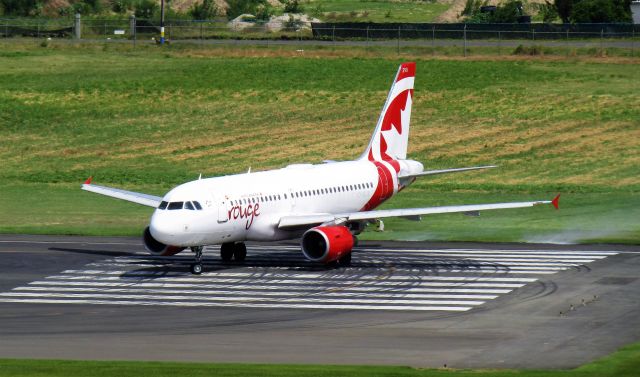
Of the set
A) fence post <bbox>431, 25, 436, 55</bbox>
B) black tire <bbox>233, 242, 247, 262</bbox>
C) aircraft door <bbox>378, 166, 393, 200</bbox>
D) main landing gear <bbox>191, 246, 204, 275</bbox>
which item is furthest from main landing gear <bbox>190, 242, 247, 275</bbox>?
fence post <bbox>431, 25, 436, 55</bbox>

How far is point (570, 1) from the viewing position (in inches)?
6737

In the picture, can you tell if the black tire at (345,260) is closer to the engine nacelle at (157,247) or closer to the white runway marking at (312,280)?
the white runway marking at (312,280)

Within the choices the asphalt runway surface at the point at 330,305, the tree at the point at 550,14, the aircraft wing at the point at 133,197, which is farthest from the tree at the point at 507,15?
the aircraft wing at the point at 133,197

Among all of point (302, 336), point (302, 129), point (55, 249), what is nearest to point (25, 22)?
point (302, 129)

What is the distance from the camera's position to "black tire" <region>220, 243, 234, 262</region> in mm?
59406

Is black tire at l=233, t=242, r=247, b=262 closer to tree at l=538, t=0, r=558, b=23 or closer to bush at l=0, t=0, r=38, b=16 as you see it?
tree at l=538, t=0, r=558, b=23

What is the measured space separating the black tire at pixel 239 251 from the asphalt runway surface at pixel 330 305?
1.50 feet

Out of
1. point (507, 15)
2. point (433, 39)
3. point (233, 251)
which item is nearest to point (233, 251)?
point (233, 251)

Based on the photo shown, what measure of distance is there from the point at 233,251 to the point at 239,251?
26 centimetres

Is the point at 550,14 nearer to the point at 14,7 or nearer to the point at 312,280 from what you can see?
the point at 14,7

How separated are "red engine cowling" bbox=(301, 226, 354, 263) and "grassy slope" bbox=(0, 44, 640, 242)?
12747mm

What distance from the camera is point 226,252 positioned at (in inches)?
2347

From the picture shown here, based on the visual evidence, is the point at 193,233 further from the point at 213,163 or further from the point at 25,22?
the point at 25,22

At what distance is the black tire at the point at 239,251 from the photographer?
59688mm
